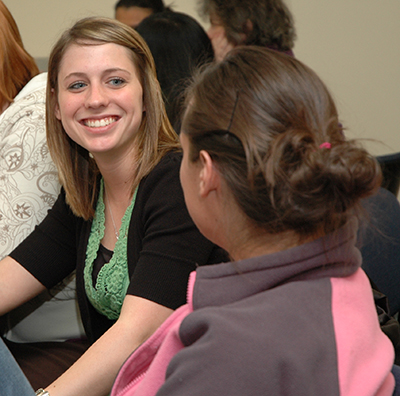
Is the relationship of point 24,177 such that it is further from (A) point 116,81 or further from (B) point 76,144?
(A) point 116,81

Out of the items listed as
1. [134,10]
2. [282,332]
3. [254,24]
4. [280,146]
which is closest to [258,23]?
[254,24]

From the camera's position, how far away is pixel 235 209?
80 cm

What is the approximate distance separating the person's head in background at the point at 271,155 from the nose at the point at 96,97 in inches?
20.9

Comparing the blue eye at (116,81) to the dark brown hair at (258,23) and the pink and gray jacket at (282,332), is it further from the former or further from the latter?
the dark brown hair at (258,23)

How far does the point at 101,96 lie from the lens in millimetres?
1334

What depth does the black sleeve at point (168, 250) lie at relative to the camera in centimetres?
116

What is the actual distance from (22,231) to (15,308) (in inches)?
9.1

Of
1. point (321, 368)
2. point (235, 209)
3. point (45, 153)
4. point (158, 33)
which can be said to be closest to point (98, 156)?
point (45, 153)

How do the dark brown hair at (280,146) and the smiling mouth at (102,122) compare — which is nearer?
the dark brown hair at (280,146)

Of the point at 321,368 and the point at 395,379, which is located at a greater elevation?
the point at 321,368

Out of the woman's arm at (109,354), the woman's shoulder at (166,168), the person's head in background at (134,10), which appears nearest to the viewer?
the woman's arm at (109,354)

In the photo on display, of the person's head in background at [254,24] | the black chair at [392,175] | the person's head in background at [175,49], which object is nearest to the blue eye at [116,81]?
Answer: the person's head in background at [175,49]

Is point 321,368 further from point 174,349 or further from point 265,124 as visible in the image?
point 265,124

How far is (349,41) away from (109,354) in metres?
3.12
